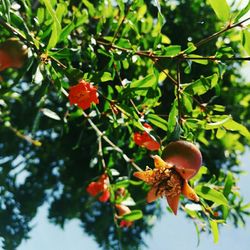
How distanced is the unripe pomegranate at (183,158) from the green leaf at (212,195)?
0.67 feet

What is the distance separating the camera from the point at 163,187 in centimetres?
135

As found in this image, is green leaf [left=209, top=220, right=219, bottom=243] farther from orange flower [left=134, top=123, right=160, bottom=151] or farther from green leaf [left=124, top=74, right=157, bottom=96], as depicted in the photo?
green leaf [left=124, top=74, right=157, bottom=96]

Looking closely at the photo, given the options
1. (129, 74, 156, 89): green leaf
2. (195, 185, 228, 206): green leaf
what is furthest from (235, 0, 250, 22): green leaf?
(195, 185, 228, 206): green leaf

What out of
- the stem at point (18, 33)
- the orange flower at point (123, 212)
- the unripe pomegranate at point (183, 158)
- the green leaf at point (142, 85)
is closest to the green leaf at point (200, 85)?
the green leaf at point (142, 85)

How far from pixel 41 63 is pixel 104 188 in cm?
84

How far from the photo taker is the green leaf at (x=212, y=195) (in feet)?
4.69

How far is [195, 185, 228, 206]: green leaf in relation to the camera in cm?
143

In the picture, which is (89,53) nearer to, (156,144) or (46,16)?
(46,16)

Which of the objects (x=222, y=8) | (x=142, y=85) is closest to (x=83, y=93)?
(x=142, y=85)

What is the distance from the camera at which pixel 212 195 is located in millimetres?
1464

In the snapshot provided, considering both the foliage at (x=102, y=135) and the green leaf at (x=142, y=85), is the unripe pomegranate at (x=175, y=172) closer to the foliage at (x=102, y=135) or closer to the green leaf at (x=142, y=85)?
the green leaf at (x=142, y=85)

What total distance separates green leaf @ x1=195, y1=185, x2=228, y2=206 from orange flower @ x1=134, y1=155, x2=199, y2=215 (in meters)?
0.15

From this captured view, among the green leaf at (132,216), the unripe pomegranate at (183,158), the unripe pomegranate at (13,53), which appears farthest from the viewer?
the green leaf at (132,216)

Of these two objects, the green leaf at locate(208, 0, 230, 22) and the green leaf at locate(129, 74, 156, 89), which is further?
the green leaf at locate(129, 74, 156, 89)
